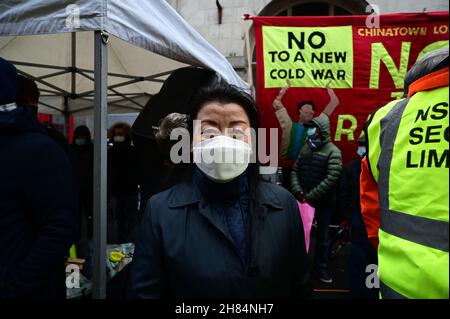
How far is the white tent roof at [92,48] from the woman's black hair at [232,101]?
A: 1030mm

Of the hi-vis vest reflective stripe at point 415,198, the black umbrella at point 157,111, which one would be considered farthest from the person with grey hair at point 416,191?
the black umbrella at point 157,111

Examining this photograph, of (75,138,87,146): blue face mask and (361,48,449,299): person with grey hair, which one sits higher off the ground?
(75,138,87,146): blue face mask

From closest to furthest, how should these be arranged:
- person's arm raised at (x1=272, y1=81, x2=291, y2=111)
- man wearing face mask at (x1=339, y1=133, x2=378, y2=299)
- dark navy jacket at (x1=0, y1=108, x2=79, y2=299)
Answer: dark navy jacket at (x1=0, y1=108, x2=79, y2=299), man wearing face mask at (x1=339, y1=133, x2=378, y2=299), person's arm raised at (x1=272, y1=81, x2=291, y2=111)

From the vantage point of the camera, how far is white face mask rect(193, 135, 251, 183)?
158 cm

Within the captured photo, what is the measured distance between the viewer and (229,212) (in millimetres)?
1620

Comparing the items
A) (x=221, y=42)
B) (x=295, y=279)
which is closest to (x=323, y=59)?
(x=295, y=279)

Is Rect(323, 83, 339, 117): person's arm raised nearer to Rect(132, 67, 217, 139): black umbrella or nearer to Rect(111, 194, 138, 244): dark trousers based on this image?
Rect(132, 67, 217, 139): black umbrella

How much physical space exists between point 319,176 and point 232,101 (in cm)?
352

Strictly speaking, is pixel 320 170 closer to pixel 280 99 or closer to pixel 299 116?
pixel 299 116

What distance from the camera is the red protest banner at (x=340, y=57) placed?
4473 mm

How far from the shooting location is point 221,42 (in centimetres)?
1006

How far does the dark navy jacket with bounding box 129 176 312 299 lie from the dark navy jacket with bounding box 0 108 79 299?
491 mm

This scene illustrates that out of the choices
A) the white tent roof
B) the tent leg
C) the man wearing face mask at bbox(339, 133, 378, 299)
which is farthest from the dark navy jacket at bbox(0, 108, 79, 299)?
the man wearing face mask at bbox(339, 133, 378, 299)
